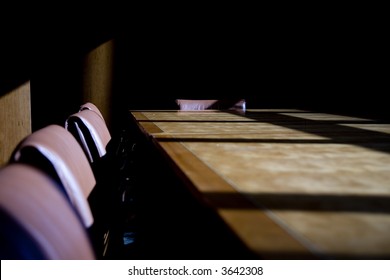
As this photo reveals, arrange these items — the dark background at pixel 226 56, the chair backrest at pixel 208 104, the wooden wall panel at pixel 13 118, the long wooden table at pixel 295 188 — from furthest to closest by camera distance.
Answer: the dark background at pixel 226 56
the chair backrest at pixel 208 104
the wooden wall panel at pixel 13 118
the long wooden table at pixel 295 188

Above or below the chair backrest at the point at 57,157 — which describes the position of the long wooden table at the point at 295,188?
below

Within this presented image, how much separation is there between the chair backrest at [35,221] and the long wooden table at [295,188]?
0.79 feet

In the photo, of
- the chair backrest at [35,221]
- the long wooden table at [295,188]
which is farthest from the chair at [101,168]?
the chair backrest at [35,221]

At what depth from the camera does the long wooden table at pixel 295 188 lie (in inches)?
23.1

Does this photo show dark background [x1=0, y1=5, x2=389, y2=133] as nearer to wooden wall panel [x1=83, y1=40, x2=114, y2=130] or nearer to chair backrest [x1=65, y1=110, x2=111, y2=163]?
wooden wall panel [x1=83, y1=40, x2=114, y2=130]

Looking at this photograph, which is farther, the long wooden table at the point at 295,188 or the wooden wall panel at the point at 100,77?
the wooden wall panel at the point at 100,77

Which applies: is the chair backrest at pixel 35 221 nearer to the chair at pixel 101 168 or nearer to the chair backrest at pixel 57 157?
the chair backrest at pixel 57 157

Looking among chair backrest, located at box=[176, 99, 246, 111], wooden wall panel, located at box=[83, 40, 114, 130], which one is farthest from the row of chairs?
wooden wall panel, located at box=[83, 40, 114, 130]

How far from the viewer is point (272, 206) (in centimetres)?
74

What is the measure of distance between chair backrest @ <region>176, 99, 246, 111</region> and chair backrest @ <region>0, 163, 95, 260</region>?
9.88 ft

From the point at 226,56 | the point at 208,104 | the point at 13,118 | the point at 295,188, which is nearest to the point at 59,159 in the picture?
the point at 295,188

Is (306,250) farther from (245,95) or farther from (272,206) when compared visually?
(245,95)

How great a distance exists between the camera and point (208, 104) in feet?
12.2
